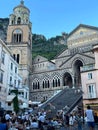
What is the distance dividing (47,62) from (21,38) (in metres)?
9.93

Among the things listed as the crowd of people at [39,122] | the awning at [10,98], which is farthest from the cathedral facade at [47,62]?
the crowd of people at [39,122]

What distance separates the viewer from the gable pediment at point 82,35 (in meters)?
54.2

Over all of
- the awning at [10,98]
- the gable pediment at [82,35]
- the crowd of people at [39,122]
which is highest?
the gable pediment at [82,35]

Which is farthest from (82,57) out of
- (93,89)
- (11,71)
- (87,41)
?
(93,89)

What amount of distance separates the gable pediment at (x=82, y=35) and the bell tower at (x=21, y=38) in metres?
12.0

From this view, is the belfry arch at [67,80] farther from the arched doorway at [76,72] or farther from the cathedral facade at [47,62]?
the arched doorway at [76,72]

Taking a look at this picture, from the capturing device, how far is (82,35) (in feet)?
184

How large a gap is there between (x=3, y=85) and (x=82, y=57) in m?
21.4

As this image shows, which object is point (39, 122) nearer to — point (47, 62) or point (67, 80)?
point (67, 80)

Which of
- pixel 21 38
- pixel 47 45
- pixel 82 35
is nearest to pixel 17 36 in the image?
pixel 21 38

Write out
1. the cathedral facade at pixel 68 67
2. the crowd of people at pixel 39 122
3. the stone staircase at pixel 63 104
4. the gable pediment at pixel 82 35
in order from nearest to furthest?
1. the crowd of people at pixel 39 122
2. the stone staircase at pixel 63 104
3. the cathedral facade at pixel 68 67
4. the gable pediment at pixel 82 35

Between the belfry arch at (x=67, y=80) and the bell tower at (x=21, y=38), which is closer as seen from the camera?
the belfry arch at (x=67, y=80)

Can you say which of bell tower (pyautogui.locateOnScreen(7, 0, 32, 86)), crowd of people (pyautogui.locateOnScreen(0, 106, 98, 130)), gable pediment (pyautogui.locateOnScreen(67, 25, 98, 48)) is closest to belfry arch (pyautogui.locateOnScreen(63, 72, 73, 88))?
bell tower (pyautogui.locateOnScreen(7, 0, 32, 86))

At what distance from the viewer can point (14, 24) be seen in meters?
59.2
